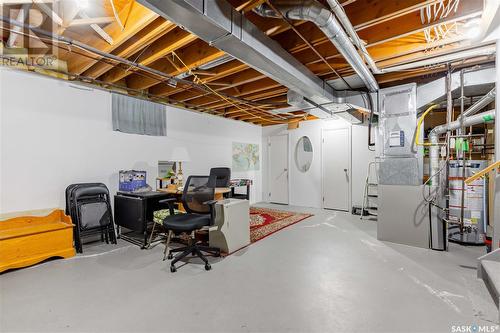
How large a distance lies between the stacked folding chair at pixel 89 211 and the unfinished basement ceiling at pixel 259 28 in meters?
1.61

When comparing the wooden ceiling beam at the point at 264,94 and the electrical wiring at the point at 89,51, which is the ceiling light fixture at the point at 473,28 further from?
the electrical wiring at the point at 89,51

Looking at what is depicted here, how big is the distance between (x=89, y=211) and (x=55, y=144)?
1032 millimetres

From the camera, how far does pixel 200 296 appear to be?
2.07 m

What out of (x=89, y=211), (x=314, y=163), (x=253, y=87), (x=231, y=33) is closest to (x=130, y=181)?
(x=89, y=211)

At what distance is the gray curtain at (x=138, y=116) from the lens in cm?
380

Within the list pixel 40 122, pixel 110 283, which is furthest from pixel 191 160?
pixel 110 283

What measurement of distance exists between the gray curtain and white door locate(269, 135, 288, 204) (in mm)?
3436

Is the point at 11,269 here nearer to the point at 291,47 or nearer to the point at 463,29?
the point at 291,47

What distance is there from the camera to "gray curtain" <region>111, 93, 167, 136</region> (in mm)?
3799

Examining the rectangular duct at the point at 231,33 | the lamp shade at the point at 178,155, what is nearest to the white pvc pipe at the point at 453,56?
the rectangular duct at the point at 231,33

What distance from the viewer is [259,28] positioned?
226 centimetres

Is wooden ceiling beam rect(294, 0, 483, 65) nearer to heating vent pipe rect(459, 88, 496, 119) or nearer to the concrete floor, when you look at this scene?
heating vent pipe rect(459, 88, 496, 119)

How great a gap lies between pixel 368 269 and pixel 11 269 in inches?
156

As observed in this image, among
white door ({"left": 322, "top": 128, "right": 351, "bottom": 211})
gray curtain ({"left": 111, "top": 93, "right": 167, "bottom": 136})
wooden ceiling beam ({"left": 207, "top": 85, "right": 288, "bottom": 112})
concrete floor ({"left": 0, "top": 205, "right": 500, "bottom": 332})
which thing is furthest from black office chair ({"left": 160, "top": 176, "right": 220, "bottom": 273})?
white door ({"left": 322, "top": 128, "right": 351, "bottom": 211})
